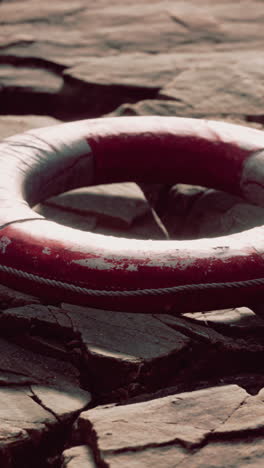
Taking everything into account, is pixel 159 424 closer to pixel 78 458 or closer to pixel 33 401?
pixel 78 458

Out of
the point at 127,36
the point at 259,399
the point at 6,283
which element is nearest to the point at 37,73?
the point at 127,36

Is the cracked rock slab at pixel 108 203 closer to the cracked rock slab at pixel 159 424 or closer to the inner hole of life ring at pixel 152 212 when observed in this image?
the inner hole of life ring at pixel 152 212

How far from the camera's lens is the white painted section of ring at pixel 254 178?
232 cm

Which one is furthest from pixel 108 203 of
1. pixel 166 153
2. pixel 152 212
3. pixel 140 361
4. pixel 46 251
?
pixel 140 361

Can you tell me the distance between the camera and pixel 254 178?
7.64 feet

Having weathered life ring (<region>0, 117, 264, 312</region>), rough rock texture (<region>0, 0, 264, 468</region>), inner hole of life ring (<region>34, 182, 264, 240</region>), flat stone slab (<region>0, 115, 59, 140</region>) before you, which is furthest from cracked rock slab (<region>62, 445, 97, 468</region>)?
flat stone slab (<region>0, 115, 59, 140</region>)

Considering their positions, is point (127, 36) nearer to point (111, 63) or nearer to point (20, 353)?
point (111, 63)

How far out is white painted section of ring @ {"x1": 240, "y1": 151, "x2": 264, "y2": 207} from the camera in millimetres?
2316

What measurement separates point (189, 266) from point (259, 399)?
0.34 meters

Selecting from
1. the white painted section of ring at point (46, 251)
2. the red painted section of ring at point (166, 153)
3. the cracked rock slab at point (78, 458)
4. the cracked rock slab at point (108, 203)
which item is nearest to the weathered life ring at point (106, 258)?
the white painted section of ring at point (46, 251)

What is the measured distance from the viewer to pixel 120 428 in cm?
150

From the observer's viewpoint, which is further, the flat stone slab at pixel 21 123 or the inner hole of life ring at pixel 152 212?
the flat stone slab at pixel 21 123

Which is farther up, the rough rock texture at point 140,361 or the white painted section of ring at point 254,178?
the white painted section of ring at point 254,178

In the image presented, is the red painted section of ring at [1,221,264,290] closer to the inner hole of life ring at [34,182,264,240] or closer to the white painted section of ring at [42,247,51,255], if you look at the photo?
the white painted section of ring at [42,247,51,255]
